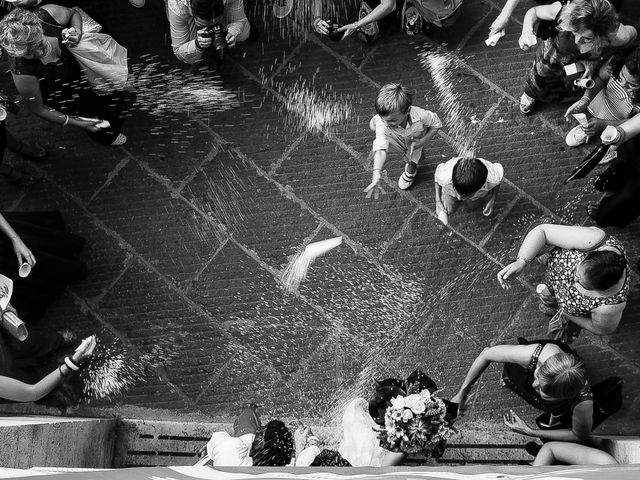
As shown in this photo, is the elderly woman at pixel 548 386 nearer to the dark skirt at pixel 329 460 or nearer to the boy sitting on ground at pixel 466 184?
the dark skirt at pixel 329 460

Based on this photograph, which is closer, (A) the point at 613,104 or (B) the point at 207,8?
(A) the point at 613,104

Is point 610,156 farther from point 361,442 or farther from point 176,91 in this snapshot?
point 176,91

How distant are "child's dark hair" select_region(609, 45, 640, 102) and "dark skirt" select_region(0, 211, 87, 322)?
3.99 m

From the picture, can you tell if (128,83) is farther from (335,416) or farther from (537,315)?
(537,315)

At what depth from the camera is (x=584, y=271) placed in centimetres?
405

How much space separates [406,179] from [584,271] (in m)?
1.73

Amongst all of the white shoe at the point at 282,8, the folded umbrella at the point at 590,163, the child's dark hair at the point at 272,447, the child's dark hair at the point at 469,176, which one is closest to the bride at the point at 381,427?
the child's dark hair at the point at 272,447

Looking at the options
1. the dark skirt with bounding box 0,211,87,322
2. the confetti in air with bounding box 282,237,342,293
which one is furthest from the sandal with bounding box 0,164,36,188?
the confetti in air with bounding box 282,237,342,293

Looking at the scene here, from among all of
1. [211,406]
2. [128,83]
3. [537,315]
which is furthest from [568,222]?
[128,83]

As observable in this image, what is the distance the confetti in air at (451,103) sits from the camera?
556 cm

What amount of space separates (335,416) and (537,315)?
1.60m

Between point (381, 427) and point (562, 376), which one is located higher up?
point (562, 376)

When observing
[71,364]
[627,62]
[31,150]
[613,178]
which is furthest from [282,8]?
[71,364]

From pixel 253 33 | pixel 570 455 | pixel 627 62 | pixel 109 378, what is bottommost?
pixel 109 378
